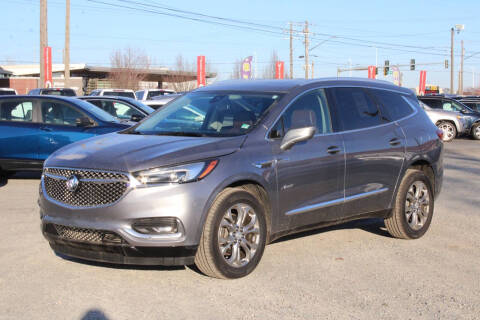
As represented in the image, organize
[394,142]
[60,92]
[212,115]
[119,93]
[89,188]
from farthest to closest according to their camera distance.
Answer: [119,93], [60,92], [394,142], [212,115], [89,188]

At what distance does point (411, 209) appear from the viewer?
731cm

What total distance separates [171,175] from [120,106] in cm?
1232

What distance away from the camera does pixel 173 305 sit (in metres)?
4.79

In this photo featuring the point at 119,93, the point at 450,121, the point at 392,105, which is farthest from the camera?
the point at 119,93

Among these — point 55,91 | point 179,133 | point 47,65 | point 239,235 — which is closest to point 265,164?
point 239,235

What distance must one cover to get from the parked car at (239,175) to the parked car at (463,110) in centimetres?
2023

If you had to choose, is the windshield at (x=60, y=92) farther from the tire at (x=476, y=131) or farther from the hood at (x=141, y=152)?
the hood at (x=141, y=152)

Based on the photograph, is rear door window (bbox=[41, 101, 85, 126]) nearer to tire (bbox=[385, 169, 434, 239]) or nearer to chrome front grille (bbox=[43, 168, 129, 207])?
chrome front grille (bbox=[43, 168, 129, 207])

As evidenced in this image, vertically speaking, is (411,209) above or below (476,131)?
below

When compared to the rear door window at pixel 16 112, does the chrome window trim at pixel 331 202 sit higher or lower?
lower

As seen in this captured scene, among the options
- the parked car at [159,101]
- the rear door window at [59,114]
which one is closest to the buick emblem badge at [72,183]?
the rear door window at [59,114]

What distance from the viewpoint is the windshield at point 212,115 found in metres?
6.00

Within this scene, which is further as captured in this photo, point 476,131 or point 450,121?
point 476,131

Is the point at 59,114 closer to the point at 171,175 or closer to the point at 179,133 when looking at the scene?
the point at 179,133
